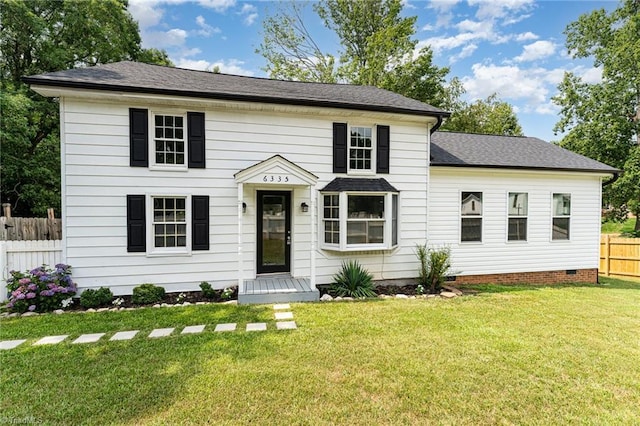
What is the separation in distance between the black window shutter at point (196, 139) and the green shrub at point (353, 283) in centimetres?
410

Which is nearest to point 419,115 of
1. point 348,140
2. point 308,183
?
point 348,140

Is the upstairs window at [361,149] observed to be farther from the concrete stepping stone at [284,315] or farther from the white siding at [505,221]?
the concrete stepping stone at [284,315]

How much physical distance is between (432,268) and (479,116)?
71.2 feet

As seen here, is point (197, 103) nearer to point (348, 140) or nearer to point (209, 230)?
point (209, 230)

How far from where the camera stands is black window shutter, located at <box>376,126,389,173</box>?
7586mm

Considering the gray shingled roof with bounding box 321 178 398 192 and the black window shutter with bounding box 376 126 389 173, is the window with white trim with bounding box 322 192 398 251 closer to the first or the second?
the gray shingled roof with bounding box 321 178 398 192

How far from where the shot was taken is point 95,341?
4227 millimetres

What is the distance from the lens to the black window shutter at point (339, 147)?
24.1 feet

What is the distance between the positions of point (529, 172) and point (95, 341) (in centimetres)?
1102

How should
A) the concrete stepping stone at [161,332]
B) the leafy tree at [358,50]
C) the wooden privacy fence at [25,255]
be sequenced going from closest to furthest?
the concrete stepping stone at [161,332], the wooden privacy fence at [25,255], the leafy tree at [358,50]

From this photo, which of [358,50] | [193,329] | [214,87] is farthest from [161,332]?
[358,50]

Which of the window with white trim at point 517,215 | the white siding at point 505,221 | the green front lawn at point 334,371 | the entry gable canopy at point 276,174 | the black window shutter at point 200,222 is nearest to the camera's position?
the green front lawn at point 334,371

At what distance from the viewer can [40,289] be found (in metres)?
5.54

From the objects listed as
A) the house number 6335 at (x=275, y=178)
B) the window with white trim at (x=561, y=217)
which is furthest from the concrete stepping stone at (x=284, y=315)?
the window with white trim at (x=561, y=217)
